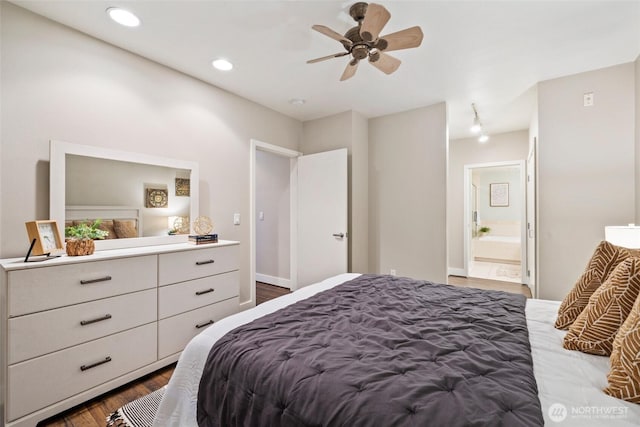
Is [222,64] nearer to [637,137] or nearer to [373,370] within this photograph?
[373,370]

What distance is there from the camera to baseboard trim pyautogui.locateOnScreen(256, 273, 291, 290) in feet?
15.0

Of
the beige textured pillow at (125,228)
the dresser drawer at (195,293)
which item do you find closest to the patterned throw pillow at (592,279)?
the dresser drawer at (195,293)

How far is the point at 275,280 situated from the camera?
475cm

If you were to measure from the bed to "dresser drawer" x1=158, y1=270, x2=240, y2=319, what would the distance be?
1.05m

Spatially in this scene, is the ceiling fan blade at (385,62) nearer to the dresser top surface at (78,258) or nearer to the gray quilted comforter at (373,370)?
the gray quilted comforter at (373,370)

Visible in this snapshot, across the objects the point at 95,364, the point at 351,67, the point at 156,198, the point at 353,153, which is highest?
the point at 351,67

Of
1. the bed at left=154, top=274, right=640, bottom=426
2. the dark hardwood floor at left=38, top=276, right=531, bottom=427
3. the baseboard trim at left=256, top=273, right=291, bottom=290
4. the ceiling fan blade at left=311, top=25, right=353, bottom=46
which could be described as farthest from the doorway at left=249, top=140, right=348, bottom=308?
the bed at left=154, top=274, right=640, bottom=426

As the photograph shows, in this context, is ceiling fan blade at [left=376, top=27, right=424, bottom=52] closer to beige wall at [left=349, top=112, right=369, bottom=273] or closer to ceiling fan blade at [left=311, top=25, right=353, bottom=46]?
ceiling fan blade at [left=311, top=25, right=353, bottom=46]

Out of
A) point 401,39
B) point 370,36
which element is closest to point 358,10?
point 370,36

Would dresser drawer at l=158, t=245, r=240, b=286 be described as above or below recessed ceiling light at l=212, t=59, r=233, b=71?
below

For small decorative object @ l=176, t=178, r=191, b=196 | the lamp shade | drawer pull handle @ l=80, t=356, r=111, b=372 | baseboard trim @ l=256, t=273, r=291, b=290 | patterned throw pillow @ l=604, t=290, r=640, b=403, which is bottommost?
baseboard trim @ l=256, t=273, r=291, b=290

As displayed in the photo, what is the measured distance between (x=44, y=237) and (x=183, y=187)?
3.65 ft

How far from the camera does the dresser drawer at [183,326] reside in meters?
2.20

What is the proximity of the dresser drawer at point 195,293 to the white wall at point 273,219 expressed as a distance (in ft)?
6.22
